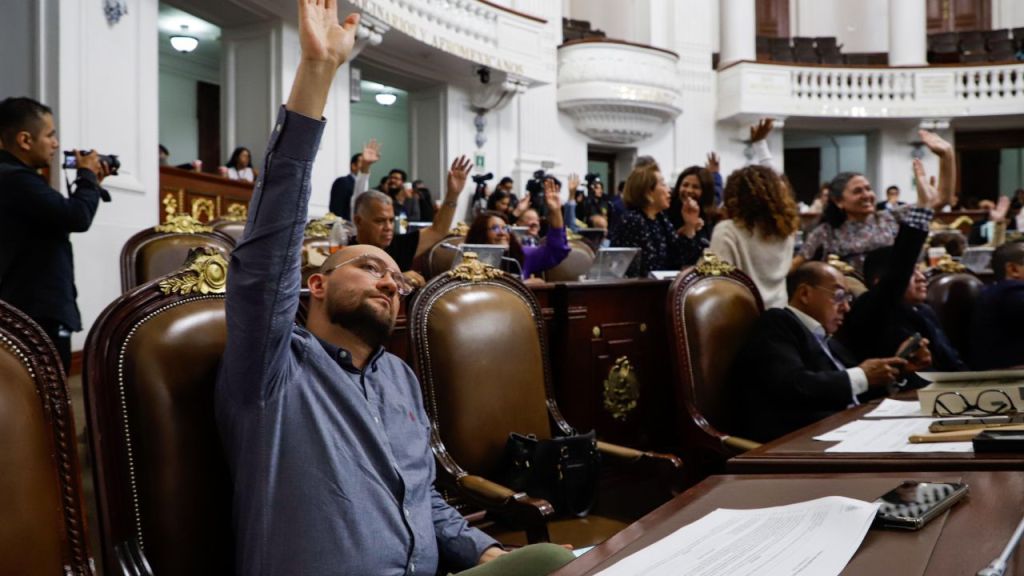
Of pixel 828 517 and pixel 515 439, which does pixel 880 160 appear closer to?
pixel 515 439

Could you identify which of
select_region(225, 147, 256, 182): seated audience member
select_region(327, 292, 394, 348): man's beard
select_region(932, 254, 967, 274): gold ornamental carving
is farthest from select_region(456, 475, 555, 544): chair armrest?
select_region(225, 147, 256, 182): seated audience member

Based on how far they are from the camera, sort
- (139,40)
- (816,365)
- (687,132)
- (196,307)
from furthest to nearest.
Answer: (687,132) < (139,40) < (816,365) < (196,307)

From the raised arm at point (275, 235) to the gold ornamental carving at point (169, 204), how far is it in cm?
473

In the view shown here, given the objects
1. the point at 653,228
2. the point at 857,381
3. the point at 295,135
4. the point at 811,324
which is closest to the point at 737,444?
the point at 857,381

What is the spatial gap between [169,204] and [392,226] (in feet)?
8.96

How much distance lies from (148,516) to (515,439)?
91cm

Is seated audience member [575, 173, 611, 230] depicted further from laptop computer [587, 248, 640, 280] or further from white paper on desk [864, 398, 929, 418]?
white paper on desk [864, 398, 929, 418]

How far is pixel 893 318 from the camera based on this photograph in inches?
110

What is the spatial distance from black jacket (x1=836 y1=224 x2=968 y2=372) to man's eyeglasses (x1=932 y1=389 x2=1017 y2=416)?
3.81 feet

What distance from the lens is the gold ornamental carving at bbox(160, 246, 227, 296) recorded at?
1260 millimetres

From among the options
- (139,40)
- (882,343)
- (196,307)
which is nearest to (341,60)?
(196,307)

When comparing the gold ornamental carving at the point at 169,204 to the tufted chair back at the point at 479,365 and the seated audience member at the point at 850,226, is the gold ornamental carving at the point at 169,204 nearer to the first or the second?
the seated audience member at the point at 850,226

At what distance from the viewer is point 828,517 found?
2.86 feet

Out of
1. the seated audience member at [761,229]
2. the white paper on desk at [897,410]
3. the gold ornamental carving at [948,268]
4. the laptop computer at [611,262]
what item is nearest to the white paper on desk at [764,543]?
the white paper on desk at [897,410]
